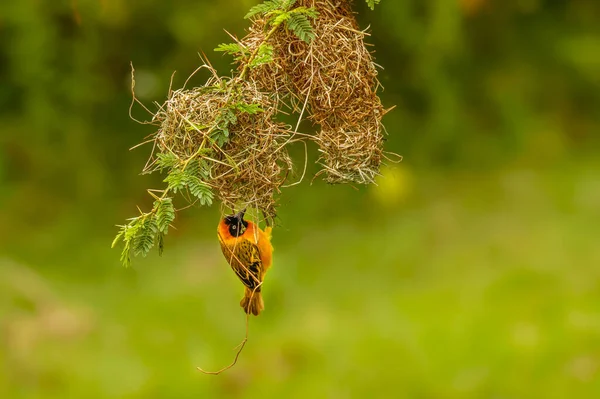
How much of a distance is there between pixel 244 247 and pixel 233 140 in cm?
29

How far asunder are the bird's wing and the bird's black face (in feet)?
0.09

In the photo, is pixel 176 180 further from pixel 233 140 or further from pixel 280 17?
pixel 280 17

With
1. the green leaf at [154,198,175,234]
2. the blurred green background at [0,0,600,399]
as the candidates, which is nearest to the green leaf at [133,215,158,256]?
the green leaf at [154,198,175,234]

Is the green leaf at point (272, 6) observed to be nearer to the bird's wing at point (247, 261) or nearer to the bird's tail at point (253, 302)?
the bird's wing at point (247, 261)

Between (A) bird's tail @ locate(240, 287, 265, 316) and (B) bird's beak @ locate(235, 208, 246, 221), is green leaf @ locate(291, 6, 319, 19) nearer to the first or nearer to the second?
(B) bird's beak @ locate(235, 208, 246, 221)

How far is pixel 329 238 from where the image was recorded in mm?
4336

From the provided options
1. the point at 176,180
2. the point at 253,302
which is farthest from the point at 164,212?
the point at 253,302

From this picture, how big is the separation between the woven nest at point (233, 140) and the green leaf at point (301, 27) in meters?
0.17

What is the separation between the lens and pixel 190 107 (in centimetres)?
185

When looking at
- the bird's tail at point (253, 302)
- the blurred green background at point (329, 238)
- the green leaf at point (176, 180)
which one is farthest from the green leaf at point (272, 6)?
the blurred green background at point (329, 238)

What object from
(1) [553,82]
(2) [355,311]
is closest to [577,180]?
(1) [553,82]

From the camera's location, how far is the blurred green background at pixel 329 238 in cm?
407

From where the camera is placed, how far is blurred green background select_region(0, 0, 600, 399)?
4.07m

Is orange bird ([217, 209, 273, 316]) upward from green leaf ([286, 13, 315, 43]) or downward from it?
downward
